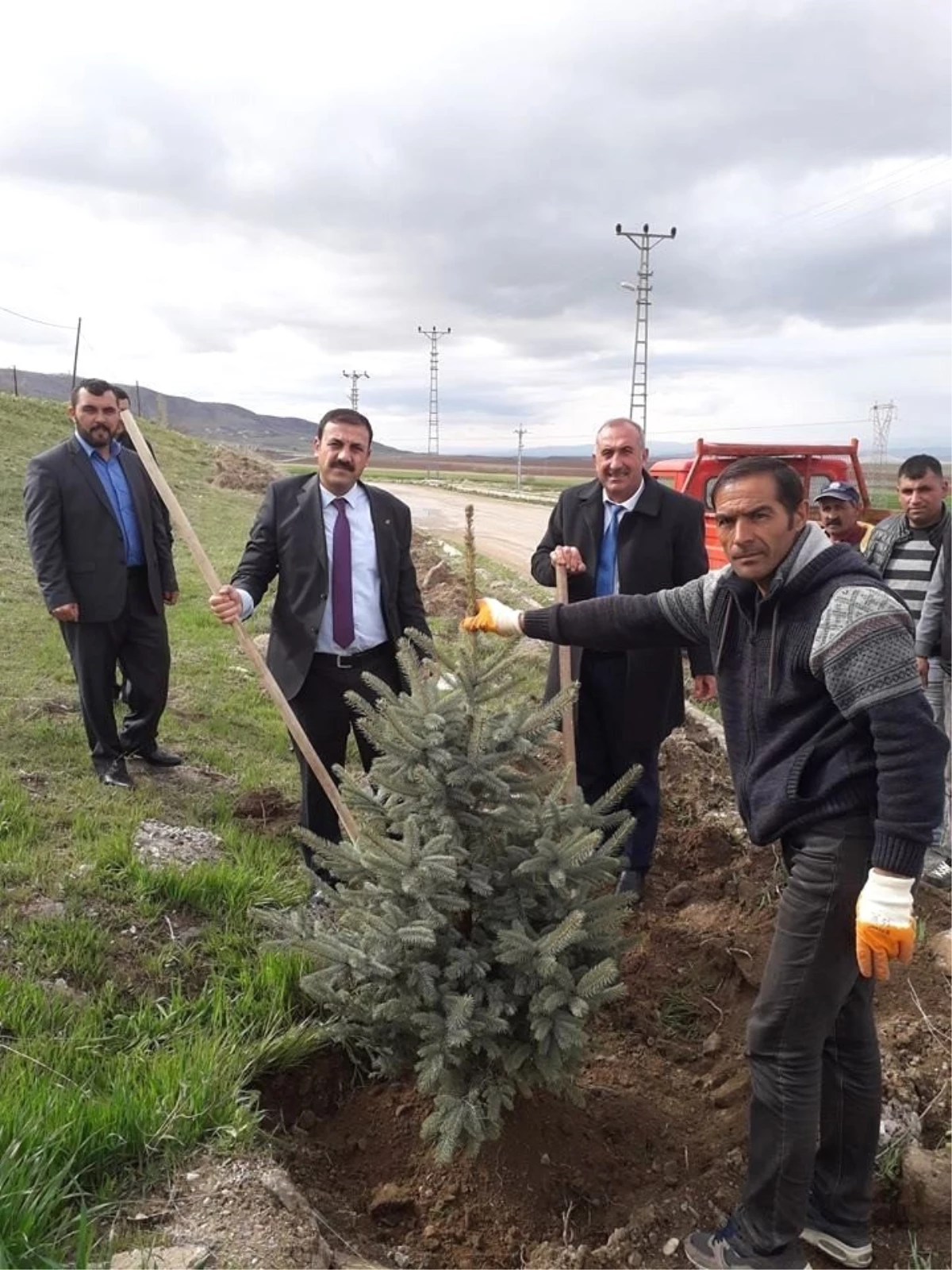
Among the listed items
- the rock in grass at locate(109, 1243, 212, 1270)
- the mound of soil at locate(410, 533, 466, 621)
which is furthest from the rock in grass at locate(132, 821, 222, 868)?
the mound of soil at locate(410, 533, 466, 621)

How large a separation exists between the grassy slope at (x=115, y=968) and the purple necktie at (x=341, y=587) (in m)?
1.16

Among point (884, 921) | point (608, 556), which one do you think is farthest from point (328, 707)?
point (884, 921)

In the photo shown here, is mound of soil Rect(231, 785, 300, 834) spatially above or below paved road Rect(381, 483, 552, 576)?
below

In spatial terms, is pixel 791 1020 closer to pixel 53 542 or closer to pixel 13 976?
pixel 13 976

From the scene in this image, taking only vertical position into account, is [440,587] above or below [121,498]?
below

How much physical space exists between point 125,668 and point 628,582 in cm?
303

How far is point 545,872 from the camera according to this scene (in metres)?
2.70

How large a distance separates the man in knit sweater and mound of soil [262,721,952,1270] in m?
0.25

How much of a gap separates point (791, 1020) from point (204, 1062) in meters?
1.71

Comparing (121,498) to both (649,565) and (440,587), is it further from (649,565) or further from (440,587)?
(440,587)

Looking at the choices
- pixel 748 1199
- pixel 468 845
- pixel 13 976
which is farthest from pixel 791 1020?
pixel 13 976

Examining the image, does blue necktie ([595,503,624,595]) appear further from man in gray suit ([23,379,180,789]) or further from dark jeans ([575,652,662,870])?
man in gray suit ([23,379,180,789])

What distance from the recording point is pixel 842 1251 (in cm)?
256

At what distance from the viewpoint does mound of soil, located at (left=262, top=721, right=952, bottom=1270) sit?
261cm
